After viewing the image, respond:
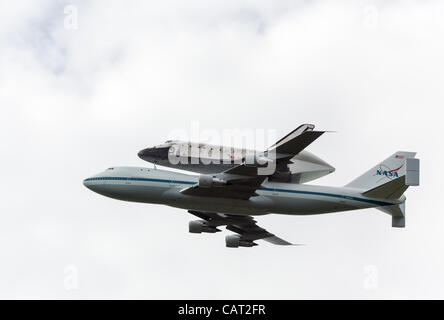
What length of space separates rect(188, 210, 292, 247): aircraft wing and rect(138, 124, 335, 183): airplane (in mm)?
6845

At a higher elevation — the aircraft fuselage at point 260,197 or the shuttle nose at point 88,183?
the shuttle nose at point 88,183

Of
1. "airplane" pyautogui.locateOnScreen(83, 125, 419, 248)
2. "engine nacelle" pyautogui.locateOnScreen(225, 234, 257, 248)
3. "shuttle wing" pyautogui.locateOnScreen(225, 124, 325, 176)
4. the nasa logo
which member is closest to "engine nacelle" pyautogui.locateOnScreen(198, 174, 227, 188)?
"airplane" pyautogui.locateOnScreen(83, 125, 419, 248)

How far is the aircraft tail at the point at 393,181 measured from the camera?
211ft

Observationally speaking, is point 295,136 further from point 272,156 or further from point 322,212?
point 322,212

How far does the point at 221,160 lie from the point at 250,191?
4537 mm

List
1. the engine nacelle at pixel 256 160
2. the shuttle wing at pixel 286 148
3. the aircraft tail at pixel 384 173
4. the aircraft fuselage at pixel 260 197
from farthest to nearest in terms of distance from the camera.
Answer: the aircraft tail at pixel 384 173
the aircraft fuselage at pixel 260 197
the engine nacelle at pixel 256 160
the shuttle wing at pixel 286 148

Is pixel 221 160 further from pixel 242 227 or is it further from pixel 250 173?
pixel 242 227

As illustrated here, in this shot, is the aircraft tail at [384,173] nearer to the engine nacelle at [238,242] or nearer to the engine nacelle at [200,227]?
the engine nacelle at [238,242]

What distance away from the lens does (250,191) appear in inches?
2559

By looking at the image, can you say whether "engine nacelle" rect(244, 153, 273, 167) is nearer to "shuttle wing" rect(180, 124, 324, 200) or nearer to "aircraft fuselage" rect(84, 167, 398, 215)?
"shuttle wing" rect(180, 124, 324, 200)

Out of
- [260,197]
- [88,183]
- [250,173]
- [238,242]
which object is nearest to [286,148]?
[250,173]

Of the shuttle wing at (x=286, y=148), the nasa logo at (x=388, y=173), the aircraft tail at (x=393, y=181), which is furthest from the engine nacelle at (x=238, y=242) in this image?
the nasa logo at (x=388, y=173)

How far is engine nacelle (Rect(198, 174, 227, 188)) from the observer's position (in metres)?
63.4

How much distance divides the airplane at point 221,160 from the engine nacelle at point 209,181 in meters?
4.19
